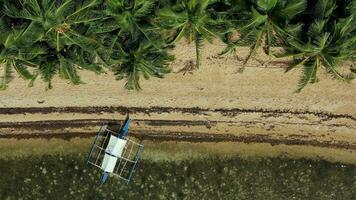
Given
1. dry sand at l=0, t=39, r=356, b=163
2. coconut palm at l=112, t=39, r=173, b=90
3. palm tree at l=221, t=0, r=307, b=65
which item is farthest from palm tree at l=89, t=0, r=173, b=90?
palm tree at l=221, t=0, r=307, b=65

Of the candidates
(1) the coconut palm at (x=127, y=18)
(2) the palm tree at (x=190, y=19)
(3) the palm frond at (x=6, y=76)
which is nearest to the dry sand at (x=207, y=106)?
(3) the palm frond at (x=6, y=76)

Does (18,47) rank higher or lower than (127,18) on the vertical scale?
lower

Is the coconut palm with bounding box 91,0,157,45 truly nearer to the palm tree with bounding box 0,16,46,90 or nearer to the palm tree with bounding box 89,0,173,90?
the palm tree with bounding box 89,0,173,90

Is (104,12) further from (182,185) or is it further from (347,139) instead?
(347,139)

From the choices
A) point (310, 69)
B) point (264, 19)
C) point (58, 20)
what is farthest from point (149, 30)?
point (310, 69)

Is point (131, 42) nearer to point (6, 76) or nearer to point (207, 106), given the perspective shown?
point (6, 76)

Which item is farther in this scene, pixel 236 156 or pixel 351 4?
pixel 236 156

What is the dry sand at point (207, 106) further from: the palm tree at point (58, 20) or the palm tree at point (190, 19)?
the palm tree at point (58, 20)

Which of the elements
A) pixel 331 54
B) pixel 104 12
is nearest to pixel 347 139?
pixel 331 54
